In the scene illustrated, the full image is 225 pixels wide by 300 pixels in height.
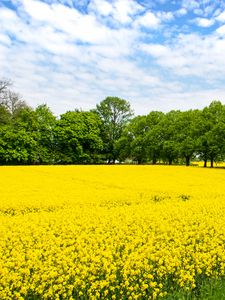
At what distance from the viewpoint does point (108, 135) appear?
2899 inches

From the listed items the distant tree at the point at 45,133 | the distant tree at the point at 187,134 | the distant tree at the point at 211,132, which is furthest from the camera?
the distant tree at the point at 45,133

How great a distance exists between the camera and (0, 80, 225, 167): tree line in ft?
181

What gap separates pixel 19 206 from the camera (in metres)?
15.4

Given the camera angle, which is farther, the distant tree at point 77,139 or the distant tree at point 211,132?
the distant tree at point 77,139

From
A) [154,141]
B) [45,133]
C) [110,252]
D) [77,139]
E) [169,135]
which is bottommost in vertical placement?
[110,252]

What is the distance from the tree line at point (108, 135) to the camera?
5512cm

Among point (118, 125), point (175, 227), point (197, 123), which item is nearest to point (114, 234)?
point (175, 227)

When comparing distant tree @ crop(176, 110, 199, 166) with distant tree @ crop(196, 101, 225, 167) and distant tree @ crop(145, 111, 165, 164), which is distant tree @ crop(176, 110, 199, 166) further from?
distant tree @ crop(145, 111, 165, 164)

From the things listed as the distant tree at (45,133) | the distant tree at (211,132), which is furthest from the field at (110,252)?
the distant tree at (45,133)

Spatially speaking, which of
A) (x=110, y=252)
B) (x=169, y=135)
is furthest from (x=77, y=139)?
(x=110, y=252)

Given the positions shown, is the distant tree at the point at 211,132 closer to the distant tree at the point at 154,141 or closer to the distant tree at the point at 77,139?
the distant tree at the point at 154,141

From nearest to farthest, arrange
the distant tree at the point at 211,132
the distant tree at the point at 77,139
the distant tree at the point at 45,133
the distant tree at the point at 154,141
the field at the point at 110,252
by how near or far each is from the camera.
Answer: the field at the point at 110,252
the distant tree at the point at 211,132
the distant tree at the point at 45,133
the distant tree at the point at 154,141
the distant tree at the point at 77,139

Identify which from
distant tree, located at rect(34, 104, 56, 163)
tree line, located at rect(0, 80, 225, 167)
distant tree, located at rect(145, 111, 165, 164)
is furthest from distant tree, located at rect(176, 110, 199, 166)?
distant tree, located at rect(34, 104, 56, 163)

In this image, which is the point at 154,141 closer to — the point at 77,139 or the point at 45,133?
the point at 77,139
